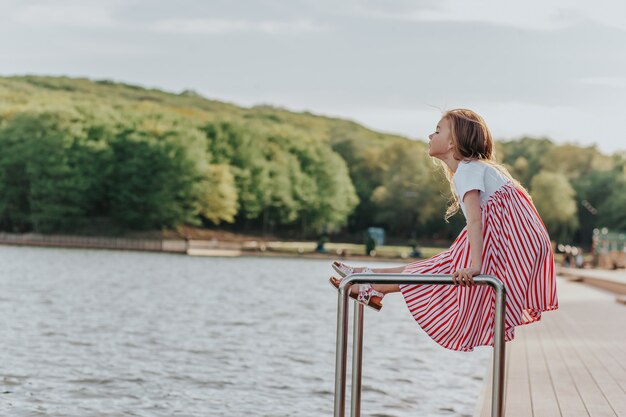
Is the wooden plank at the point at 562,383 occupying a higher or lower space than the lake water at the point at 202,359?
higher

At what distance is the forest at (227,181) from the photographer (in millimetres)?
74625

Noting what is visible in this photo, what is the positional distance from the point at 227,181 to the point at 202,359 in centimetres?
6352

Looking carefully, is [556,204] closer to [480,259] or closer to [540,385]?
[540,385]

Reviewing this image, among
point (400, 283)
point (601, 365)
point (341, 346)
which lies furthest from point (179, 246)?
point (400, 283)

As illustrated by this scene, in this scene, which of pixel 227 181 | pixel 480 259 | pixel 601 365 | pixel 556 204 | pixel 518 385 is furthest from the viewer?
pixel 556 204

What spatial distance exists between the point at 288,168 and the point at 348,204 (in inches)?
247

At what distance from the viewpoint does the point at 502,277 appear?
4.15m

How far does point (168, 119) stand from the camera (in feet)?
277

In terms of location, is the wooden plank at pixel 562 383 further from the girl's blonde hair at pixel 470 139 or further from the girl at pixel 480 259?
the girl's blonde hair at pixel 470 139

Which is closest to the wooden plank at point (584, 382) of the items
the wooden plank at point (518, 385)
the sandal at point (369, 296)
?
the wooden plank at point (518, 385)

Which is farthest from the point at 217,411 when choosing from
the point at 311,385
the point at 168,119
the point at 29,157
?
the point at 168,119

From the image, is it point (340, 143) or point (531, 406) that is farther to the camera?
point (340, 143)

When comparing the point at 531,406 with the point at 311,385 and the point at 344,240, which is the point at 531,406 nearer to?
the point at 311,385

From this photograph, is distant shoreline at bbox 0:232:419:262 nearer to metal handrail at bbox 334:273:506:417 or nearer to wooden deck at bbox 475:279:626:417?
wooden deck at bbox 475:279:626:417
